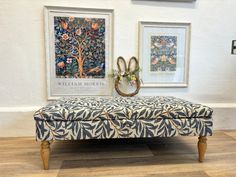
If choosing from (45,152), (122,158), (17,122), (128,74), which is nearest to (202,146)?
(122,158)

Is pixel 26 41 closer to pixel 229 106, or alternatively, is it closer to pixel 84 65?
pixel 84 65

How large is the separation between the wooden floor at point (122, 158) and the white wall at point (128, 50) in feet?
1.21

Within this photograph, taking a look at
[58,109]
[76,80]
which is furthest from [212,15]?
[58,109]

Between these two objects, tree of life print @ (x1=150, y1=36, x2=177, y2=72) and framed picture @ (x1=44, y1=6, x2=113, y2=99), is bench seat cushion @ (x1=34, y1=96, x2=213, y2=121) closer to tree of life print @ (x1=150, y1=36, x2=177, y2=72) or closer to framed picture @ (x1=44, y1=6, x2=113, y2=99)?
framed picture @ (x1=44, y1=6, x2=113, y2=99)

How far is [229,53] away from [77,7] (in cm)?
184

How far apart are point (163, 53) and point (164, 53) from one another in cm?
1

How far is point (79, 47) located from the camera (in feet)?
7.07

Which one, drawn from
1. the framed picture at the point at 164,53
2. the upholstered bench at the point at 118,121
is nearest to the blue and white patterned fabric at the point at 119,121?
the upholstered bench at the point at 118,121

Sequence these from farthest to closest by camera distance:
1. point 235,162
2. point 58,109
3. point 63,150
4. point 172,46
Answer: point 172,46 → point 63,150 → point 235,162 → point 58,109

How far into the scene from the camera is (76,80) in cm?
219

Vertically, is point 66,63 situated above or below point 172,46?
Answer: below

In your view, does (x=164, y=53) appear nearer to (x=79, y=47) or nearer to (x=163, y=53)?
(x=163, y=53)

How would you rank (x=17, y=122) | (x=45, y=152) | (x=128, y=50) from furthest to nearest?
(x=128, y=50) → (x=17, y=122) → (x=45, y=152)

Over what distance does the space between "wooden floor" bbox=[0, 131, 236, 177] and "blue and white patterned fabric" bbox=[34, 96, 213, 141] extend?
244 millimetres
